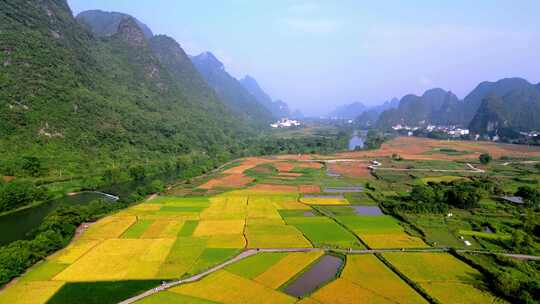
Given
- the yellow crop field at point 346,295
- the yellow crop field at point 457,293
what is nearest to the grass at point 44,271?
the yellow crop field at point 346,295

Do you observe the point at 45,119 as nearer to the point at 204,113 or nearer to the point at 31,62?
the point at 31,62

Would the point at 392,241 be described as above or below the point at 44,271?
below

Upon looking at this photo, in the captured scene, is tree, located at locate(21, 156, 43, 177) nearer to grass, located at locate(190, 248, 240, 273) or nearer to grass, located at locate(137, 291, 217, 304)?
grass, located at locate(190, 248, 240, 273)

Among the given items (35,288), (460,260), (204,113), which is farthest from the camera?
(204,113)

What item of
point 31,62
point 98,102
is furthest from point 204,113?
point 31,62

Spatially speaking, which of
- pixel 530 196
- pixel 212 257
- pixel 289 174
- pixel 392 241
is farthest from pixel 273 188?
pixel 530 196

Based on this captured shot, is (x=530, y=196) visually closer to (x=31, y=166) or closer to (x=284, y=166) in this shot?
(x=284, y=166)

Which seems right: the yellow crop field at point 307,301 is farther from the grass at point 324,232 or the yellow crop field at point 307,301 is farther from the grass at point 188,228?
the grass at point 188,228
